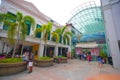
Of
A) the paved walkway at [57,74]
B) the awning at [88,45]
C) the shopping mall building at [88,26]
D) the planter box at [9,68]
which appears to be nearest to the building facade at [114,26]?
the shopping mall building at [88,26]

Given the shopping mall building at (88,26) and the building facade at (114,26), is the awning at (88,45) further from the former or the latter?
the building facade at (114,26)

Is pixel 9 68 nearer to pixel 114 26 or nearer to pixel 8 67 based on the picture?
pixel 8 67

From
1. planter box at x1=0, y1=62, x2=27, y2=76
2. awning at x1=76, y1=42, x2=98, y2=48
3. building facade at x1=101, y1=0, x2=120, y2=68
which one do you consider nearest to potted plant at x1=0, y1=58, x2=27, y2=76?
planter box at x1=0, y1=62, x2=27, y2=76

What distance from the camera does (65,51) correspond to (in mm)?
21750

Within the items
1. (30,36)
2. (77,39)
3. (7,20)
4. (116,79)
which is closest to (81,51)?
(77,39)

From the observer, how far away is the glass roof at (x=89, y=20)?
20261mm

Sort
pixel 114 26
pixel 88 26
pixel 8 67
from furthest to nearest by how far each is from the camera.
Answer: pixel 88 26 < pixel 114 26 < pixel 8 67

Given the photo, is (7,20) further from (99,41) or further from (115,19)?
(99,41)

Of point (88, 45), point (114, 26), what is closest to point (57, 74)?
point (114, 26)

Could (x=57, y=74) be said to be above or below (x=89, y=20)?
below

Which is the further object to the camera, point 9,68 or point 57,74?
point 57,74

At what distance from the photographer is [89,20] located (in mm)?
27578

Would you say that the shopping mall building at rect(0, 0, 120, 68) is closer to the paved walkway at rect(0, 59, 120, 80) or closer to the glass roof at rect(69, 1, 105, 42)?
the glass roof at rect(69, 1, 105, 42)

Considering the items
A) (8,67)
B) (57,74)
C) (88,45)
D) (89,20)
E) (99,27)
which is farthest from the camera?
(99,27)
